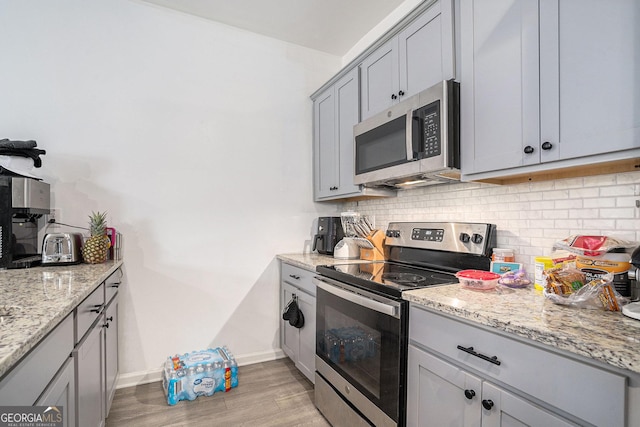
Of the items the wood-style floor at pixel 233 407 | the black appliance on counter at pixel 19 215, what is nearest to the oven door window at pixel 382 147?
the wood-style floor at pixel 233 407

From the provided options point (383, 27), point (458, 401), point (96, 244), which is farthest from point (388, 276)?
point (383, 27)

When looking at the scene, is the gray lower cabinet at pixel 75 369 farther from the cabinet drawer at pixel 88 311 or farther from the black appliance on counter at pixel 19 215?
the black appliance on counter at pixel 19 215

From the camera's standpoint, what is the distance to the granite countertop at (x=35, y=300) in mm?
716

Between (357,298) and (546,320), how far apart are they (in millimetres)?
813

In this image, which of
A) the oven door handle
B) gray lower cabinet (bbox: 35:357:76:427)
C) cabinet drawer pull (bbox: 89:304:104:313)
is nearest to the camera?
gray lower cabinet (bbox: 35:357:76:427)

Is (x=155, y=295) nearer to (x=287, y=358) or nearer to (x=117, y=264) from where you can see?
(x=117, y=264)

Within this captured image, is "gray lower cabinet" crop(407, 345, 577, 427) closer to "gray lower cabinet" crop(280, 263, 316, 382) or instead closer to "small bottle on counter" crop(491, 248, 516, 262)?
"small bottle on counter" crop(491, 248, 516, 262)

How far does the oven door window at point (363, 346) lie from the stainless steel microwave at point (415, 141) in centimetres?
80

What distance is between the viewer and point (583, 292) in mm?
1071

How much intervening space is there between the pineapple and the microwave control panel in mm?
1985

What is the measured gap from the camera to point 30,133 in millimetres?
2170

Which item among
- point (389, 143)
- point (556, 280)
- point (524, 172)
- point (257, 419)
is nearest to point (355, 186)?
point (389, 143)

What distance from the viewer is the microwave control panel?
1.66m

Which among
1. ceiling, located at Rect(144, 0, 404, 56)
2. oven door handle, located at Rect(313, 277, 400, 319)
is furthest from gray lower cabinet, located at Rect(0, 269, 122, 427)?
ceiling, located at Rect(144, 0, 404, 56)
